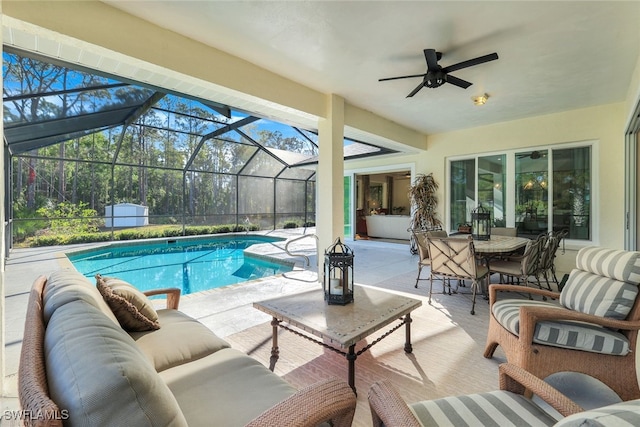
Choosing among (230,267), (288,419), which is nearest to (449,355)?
(288,419)

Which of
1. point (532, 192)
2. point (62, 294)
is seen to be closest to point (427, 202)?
point (532, 192)

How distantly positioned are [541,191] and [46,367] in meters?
7.07

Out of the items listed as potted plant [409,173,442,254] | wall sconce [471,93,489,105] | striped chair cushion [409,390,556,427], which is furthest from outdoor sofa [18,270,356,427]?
potted plant [409,173,442,254]

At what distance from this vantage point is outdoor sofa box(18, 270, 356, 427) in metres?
0.64

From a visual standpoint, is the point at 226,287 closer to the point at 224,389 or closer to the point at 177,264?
the point at 224,389

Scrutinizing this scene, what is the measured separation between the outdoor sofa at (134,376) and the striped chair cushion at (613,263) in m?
1.92

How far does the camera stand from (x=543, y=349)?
5.86ft

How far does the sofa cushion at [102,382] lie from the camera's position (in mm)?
624

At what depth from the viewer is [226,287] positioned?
3990mm

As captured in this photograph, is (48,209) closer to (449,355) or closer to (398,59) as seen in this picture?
(398,59)

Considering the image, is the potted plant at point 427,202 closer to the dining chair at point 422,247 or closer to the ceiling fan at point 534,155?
the ceiling fan at point 534,155

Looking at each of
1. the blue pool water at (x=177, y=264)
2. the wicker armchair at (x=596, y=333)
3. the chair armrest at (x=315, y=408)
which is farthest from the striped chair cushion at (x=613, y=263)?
the blue pool water at (x=177, y=264)

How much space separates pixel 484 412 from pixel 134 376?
4.05 ft

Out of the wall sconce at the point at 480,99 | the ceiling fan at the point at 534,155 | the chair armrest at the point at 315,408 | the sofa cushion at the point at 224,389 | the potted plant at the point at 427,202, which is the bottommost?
the sofa cushion at the point at 224,389
